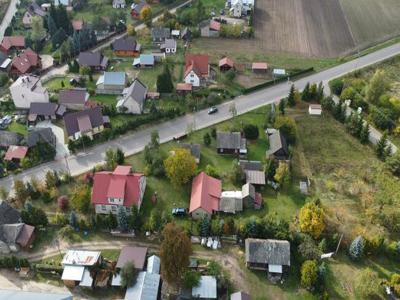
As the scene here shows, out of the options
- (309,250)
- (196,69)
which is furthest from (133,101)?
(309,250)

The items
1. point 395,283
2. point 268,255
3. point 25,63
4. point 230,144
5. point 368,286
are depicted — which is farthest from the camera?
point 25,63

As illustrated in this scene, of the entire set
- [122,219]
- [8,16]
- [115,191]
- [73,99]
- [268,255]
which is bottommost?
[268,255]

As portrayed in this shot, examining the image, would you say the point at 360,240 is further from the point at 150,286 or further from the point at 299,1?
the point at 299,1

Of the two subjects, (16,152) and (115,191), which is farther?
(16,152)

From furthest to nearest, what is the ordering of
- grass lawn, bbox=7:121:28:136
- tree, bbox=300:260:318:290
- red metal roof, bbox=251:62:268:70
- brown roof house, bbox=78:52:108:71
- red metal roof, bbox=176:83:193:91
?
red metal roof, bbox=251:62:268:70, brown roof house, bbox=78:52:108:71, red metal roof, bbox=176:83:193:91, grass lawn, bbox=7:121:28:136, tree, bbox=300:260:318:290

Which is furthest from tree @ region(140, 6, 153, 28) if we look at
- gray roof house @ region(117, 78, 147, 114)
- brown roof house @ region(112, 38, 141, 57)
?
gray roof house @ region(117, 78, 147, 114)

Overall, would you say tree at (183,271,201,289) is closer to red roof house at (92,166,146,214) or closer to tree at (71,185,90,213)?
red roof house at (92,166,146,214)

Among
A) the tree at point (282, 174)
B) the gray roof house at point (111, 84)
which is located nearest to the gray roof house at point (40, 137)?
the gray roof house at point (111, 84)

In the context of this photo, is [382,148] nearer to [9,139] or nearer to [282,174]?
[282,174]
